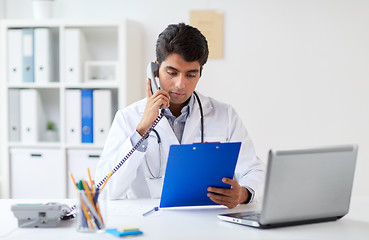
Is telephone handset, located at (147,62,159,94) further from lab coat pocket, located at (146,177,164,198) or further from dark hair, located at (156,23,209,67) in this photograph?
lab coat pocket, located at (146,177,164,198)

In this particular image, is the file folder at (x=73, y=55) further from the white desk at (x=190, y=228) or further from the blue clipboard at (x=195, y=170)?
the blue clipboard at (x=195, y=170)

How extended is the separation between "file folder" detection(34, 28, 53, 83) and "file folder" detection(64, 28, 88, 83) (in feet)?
0.42

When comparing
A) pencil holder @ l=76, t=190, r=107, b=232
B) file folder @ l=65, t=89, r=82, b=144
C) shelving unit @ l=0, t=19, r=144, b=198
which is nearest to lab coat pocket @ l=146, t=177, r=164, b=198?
pencil holder @ l=76, t=190, r=107, b=232

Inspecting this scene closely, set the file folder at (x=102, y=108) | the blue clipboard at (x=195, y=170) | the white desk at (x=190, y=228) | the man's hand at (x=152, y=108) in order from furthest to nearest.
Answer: the file folder at (x=102, y=108)
the man's hand at (x=152, y=108)
the blue clipboard at (x=195, y=170)
the white desk at (x=190, y=228)

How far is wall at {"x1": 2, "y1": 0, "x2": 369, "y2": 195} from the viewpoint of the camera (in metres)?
3.45

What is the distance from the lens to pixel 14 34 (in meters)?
3.38

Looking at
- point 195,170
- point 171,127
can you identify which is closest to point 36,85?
point 171,127

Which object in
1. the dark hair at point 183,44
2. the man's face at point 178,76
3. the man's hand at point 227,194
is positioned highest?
the dark hair at point 183,44

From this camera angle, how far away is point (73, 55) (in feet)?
11.0

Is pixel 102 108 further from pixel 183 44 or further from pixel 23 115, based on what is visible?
pixel 183 44

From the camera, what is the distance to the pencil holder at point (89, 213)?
1.44 metres

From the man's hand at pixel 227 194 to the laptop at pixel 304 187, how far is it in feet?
0.52

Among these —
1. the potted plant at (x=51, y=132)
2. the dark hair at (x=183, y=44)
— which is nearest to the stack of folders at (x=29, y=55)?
the potted plant at (x=51, y=132)

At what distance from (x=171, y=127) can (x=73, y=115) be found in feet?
4.39
